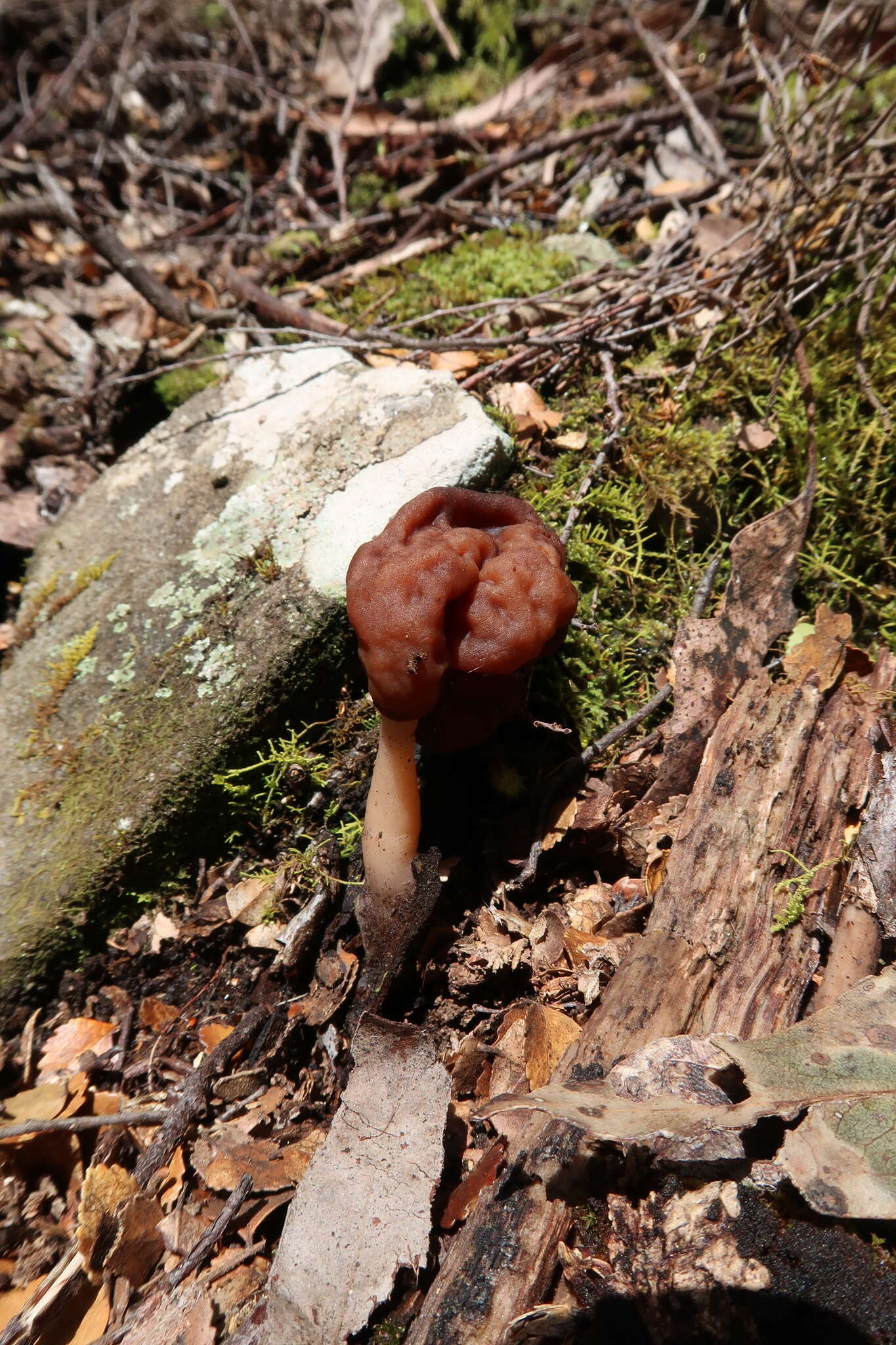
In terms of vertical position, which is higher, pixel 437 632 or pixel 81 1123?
pixel 437 632

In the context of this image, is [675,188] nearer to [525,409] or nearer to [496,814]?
[525,409]

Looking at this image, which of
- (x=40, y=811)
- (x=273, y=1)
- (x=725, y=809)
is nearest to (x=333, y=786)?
(x=40, y=811)

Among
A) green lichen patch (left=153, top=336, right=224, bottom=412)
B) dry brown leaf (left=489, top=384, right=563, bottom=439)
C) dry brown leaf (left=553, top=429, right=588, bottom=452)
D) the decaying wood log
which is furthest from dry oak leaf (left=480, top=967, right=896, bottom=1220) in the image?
green lichen patch (left=153, top=336, right=224, bottom=412)

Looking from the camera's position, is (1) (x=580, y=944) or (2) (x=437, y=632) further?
(1) (x=580, y=944)

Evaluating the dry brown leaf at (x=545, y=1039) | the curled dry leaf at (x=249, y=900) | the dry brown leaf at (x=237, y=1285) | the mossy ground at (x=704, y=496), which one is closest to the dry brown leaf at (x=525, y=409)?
the mossy ground at (x=704, y=496)

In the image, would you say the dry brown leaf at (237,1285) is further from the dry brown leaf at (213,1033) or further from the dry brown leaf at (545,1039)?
the dry brown leaf at (545,1039)

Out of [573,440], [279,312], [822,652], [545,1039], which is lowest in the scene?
[822,652]

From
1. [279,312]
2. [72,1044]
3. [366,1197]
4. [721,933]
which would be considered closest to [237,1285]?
[366,1197]

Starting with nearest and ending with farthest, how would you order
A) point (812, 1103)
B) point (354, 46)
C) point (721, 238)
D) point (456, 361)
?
point (812, 1103)
point (456, 361)
point (721, 238)
point (354, 46)
